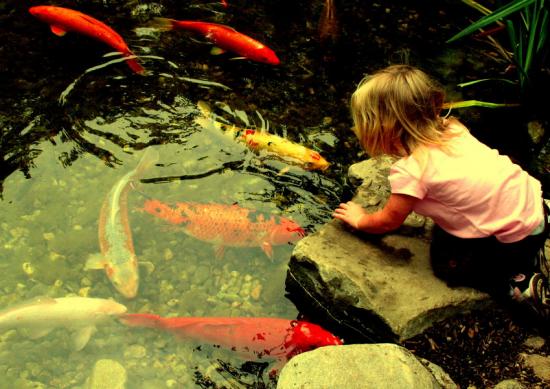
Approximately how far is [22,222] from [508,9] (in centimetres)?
392

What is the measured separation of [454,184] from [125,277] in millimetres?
2242

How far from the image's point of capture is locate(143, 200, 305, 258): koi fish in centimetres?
405

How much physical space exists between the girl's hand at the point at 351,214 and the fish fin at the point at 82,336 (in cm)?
177

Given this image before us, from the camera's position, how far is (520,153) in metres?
4.79

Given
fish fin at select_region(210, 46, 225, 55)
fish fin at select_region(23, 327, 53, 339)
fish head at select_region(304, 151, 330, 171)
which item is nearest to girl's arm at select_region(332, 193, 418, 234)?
fish head at select_region(304, 151, 330, 171)

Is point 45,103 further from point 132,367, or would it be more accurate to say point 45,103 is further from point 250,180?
point 132,367

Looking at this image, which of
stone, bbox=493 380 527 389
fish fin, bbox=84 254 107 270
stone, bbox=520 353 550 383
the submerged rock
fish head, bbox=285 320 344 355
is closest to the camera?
stone, bbox=493 380 527 389

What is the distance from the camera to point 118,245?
3877 millimetres

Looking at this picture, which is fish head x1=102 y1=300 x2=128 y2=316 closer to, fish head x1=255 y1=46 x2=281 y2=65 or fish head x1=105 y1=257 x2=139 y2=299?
fish head x1=105 y1=257 x2=139 y2=299

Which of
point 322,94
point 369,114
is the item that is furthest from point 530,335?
point 322,94

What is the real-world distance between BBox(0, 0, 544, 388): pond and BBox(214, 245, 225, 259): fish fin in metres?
0.01

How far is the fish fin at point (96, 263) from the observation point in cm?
386

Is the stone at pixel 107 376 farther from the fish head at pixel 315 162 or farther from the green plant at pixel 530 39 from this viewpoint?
the green plant at pixel 530 39

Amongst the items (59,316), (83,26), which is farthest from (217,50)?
(59,316)
